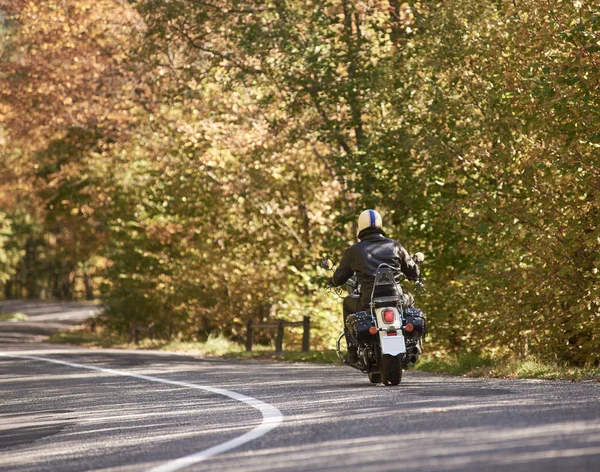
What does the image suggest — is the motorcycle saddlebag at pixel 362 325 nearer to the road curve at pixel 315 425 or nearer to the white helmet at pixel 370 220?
the road curve at pixel 315 425

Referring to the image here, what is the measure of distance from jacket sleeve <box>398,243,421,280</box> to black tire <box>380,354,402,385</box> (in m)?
1.21

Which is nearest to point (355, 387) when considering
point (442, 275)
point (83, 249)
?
point (442, 275)

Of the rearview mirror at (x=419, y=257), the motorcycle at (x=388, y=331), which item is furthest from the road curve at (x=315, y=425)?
the rearview mirror at (x=419, y=257)

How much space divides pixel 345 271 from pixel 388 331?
116cm

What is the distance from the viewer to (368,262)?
1353 cm

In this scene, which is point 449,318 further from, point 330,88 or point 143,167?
point 143,167

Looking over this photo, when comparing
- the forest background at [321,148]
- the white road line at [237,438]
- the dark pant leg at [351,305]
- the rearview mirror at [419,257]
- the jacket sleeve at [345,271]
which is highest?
the forest background at [321,148]

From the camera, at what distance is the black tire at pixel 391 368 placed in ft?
43.0

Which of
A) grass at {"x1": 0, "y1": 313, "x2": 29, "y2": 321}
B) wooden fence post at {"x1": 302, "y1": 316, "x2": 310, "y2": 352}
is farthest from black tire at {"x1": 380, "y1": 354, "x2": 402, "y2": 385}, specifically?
grass at {"x1": 0, "y1": 313, "x2": 29, "y2": 321}

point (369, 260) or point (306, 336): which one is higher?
point (369, 260)

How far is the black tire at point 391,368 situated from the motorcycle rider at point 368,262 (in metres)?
0.60

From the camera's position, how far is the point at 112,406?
13.1m

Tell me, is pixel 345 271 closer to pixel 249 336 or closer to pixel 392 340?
pixel 392 340

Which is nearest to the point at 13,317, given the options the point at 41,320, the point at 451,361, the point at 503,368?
the point at 41,320
